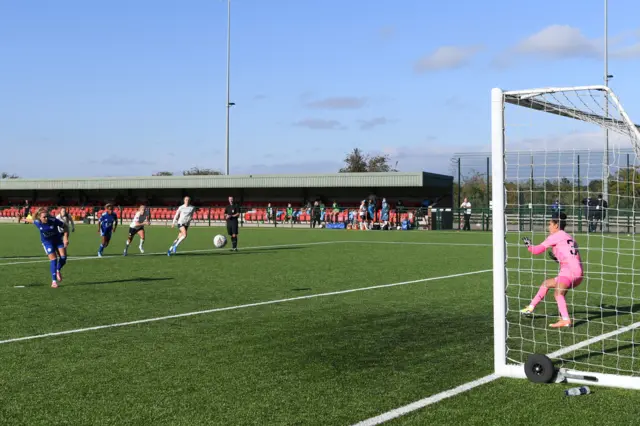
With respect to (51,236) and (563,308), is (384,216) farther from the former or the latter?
(563,308)

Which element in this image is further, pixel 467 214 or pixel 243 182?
pixel 243 182

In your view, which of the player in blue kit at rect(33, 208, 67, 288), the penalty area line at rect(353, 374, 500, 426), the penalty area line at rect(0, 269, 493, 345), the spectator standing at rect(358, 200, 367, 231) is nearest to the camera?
the penalty area line at rect(353, 374, 500, 426)

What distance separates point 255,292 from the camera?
13.1m

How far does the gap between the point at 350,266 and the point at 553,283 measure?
355 inches

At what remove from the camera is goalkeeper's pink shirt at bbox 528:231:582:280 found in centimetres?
949

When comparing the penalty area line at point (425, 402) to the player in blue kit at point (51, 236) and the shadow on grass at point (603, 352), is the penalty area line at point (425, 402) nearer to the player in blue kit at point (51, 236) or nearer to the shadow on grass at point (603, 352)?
the shadow on grass at point (603, 352)

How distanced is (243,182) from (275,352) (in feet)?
161

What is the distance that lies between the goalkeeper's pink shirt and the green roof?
38877 millimetres

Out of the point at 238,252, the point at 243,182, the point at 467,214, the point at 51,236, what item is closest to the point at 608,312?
the point at 51,236

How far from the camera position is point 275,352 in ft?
25.5

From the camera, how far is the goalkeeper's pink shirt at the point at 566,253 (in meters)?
9.49

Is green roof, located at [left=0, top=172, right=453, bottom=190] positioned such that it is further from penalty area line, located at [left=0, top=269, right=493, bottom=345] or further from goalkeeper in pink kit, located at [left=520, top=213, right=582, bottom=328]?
goalkeeper in pink kit, located at [left=520, top=213, right=582, bottom=328]

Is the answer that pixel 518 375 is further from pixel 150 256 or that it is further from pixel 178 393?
pixel 150 256

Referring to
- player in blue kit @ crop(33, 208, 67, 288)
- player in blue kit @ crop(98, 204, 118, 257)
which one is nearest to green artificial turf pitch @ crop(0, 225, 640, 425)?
player in blue kit @ crop(33, 208, 67, 288)
